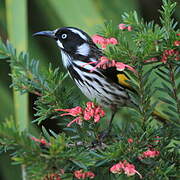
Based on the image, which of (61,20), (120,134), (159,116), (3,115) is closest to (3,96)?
(3,115)

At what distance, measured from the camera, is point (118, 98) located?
1.50m

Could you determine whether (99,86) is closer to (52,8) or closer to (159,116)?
(159,116)

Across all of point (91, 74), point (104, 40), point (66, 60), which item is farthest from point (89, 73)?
point (104, 40)

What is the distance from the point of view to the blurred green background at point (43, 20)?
1.66 metres

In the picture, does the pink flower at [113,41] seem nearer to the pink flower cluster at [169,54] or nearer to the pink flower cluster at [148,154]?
the pink flower cluster at [169,54]

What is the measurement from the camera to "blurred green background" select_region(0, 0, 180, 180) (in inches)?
65.2

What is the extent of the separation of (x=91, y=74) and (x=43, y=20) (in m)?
0.81

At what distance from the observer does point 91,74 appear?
1453 millimetres

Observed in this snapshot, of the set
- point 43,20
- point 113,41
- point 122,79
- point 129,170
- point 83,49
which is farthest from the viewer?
point 43,20

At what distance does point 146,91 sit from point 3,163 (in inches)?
44.6

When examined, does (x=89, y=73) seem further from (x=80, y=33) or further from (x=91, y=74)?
(x=80, y=33)

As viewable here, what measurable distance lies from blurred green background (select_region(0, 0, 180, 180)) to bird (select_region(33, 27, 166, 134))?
18 centimetres

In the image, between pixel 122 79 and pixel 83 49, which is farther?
pixel 83 49

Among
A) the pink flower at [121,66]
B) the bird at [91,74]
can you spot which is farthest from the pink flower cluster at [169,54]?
the bird at [91,74]
